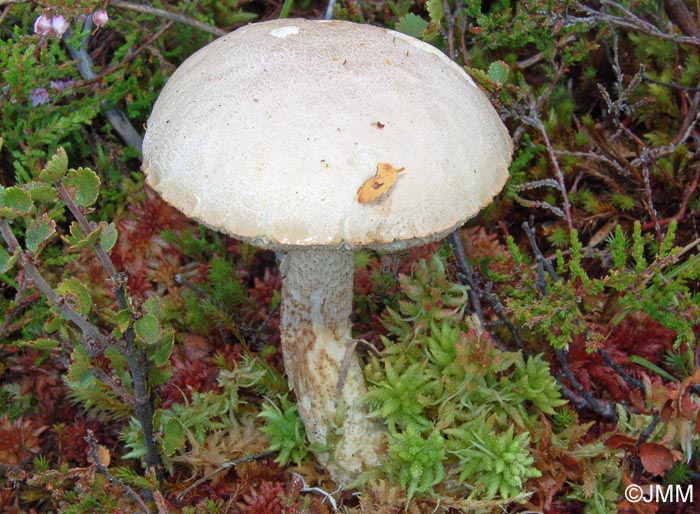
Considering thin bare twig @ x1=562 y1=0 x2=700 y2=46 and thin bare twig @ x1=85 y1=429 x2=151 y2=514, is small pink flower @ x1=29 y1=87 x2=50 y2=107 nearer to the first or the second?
thin bare twig @ x1=85 y1=429 x2=151 y2=514

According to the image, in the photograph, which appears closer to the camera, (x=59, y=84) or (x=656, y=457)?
(x=656, y=457)

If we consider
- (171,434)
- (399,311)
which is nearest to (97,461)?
(171,434)

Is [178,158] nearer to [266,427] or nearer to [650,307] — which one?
[266,427]

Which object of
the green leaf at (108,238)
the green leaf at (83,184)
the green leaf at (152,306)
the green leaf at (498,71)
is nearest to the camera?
the green leaf at (83,184)

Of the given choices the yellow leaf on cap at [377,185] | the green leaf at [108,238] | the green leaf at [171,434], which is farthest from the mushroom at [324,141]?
the green leaf at [171,434]

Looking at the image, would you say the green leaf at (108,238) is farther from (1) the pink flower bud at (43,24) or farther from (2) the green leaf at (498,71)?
(2) the green leaf at (498,71)

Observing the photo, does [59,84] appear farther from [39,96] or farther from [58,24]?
[58,24]

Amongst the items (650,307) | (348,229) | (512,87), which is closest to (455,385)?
(650,307)
